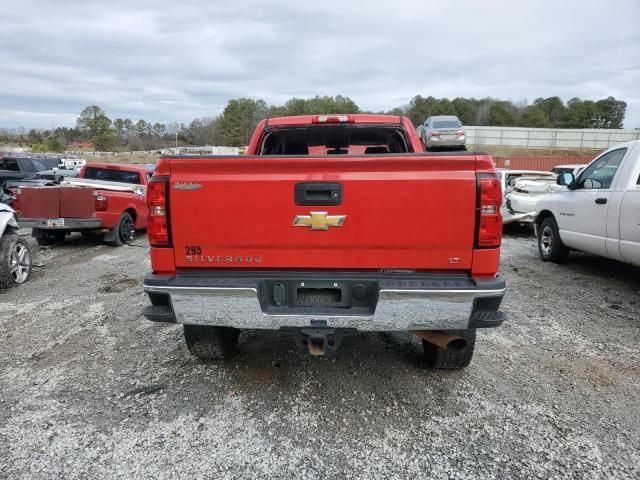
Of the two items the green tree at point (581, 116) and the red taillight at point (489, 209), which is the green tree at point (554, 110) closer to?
the green tree at point (581, 116)

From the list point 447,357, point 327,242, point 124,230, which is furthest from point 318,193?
point 124,230

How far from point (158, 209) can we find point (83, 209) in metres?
6.73

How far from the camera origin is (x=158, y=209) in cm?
273

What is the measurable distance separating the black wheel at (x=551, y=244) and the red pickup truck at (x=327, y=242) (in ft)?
17.0

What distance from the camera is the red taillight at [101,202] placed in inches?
340

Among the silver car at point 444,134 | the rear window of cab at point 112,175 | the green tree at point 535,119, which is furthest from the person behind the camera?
the green tree at point 535,119

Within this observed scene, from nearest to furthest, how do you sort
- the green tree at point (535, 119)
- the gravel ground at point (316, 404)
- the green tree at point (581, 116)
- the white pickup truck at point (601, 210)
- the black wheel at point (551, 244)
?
the gravel ground at point (316, 404), the white pickup truck at point (601, 210), the black wheel at point (551, 244), the green tree at point (535, 119), the green tree at point (581, 116)

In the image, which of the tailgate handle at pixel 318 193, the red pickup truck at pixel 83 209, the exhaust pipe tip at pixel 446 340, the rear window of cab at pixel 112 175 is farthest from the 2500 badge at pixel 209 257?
the rear window of cab at pixel 112 175

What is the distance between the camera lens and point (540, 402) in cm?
311

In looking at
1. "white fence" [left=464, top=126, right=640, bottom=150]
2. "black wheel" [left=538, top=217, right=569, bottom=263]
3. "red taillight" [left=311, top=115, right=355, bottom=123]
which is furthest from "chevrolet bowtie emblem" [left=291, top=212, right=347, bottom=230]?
"white fence" [left=464, top=126, right=640, bottom=150]

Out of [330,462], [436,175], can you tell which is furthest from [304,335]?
[436,175]

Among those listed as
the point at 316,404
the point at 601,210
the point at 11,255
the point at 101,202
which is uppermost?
the point at 601,210

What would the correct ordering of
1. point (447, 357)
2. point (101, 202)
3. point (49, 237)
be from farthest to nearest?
1. point (49, 237)
2. point (101, 202)
3. point (447, 357)

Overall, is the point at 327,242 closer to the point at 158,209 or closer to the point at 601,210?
the point at 158,209
